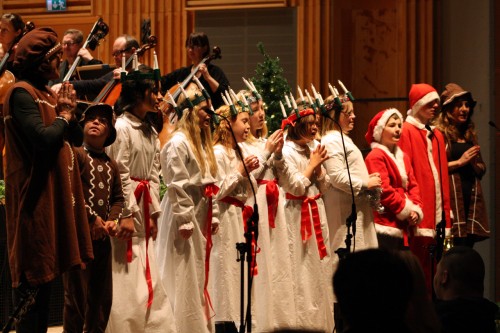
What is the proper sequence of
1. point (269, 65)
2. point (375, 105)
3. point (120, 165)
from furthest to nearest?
point (375, 105)
point (269, 65)
point (120, 165)

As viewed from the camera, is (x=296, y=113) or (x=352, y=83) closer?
(x=296, y=113)

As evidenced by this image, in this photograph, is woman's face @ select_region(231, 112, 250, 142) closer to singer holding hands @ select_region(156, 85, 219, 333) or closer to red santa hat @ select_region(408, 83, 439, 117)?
singer holding hands @ select_region(156, 85, 219, 333)

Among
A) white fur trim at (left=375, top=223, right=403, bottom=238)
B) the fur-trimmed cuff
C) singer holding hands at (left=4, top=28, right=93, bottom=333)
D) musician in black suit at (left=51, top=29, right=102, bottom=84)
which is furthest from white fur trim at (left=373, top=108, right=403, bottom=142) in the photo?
singer holding hands at (left=4, top=28, right=93, bottom=333)

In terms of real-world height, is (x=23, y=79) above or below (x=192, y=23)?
below

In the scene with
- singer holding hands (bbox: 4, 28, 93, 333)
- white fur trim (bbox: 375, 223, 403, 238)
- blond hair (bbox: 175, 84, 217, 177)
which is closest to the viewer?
singer holding hands (bbox: 4, 28, 93, 333)

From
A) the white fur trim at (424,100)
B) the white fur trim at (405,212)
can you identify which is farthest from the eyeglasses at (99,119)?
the white fur trim at (424,100)

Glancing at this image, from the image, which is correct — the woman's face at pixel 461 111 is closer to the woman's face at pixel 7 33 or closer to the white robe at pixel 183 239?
the white robe at pixel 183 239

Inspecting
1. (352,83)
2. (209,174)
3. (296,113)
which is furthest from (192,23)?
(209,174)

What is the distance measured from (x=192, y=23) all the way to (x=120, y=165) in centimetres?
485

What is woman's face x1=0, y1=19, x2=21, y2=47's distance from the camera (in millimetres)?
6758

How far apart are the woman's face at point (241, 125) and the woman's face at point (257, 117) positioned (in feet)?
0.96

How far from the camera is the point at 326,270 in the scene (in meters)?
6.79

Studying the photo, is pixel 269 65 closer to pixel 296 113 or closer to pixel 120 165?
pixel 296 113

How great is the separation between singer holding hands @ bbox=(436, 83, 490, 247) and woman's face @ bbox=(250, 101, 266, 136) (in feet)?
5.05
